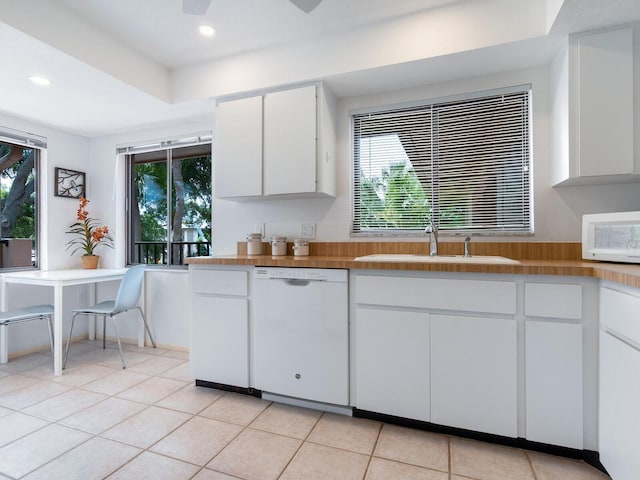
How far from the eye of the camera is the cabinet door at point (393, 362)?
179cm

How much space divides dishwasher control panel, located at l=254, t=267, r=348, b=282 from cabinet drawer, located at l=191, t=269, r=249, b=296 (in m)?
0.12

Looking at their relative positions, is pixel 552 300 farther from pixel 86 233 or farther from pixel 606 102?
pixel 86 233

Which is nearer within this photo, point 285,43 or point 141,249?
point 285,43

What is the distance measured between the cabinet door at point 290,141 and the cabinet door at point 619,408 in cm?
175

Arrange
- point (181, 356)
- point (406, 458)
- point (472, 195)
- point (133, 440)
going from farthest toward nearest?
point (181, 356)
point (472, 195)
point (133, 440)
point (406, 458)

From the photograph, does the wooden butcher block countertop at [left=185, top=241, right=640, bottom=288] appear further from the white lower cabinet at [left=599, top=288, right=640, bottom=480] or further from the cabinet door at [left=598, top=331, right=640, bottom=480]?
the cabinet door at [left=598, top=331, right=640, bottom=480]

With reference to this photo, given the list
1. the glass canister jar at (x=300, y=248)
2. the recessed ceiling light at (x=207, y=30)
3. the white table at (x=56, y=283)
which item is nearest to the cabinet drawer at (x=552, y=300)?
the glass canister jar at (x=300, y=248)

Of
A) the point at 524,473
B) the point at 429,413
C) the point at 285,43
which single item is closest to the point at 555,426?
the point at 524,473

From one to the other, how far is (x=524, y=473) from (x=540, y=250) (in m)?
1.21

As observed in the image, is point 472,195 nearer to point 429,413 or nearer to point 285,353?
point 429,413

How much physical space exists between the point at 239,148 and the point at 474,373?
2.09 m

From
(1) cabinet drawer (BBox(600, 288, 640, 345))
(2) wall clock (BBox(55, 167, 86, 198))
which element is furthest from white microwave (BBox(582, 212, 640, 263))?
(2) wall clock (BBox(55, 167, 86, 198))

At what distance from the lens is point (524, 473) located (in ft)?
4.89

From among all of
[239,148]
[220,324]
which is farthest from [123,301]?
[239,148]
